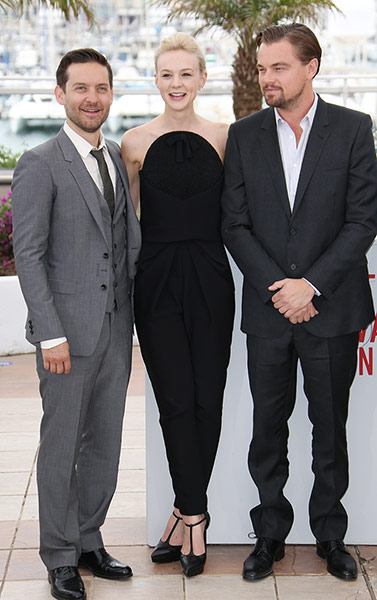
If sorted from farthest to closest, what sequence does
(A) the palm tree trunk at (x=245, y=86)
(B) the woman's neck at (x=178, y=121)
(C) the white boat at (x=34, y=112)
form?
(A) the palm tree trunk at (x=245, y=86) → (C) the white boat at (x=34, y=112) → (B) the woman's neck at (x=178, y=121)

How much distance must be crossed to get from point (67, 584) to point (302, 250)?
1.46 metres

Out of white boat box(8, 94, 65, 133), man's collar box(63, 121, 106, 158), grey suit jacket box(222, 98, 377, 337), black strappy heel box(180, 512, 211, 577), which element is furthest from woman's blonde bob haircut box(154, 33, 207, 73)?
white boat box(8, 94, 65, 133)

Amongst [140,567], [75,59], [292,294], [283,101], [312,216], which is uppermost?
[75,59]

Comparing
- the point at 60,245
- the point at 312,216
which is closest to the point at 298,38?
the point at 312,216

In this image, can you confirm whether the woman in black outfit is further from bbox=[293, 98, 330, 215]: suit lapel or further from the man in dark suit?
bbox=[293, 98, 330, 215]: suit lapel

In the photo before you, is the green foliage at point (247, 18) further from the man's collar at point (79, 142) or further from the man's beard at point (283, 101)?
the man's collar at point (79, 142)

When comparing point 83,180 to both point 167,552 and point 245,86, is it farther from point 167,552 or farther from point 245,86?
point 245,86

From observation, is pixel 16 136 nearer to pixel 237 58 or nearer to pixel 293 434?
pixel 237 58

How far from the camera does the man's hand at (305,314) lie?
3.04 meters

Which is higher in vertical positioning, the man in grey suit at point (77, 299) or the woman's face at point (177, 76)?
the woman's face at point (177, 76)

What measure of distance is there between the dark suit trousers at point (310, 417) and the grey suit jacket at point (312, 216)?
7cm

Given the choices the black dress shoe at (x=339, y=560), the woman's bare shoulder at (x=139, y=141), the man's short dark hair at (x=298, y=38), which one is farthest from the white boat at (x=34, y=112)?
the black dress shoe at (x=339, y=560)

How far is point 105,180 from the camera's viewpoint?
118 inches

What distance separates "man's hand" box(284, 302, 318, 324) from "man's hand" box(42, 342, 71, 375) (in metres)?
0.80
